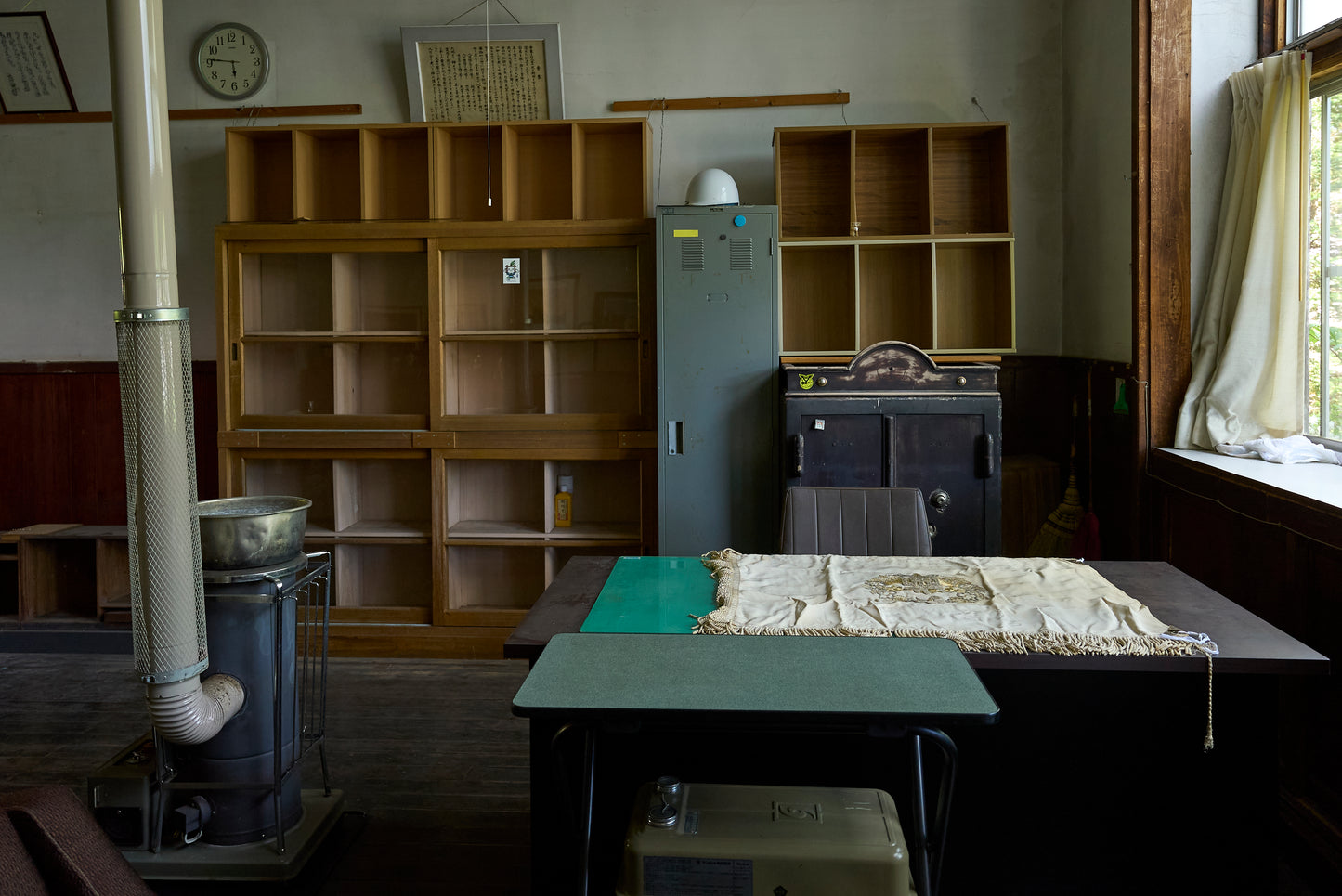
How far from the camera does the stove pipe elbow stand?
7.18ft

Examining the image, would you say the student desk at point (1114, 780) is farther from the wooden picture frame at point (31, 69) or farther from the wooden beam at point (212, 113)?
the wooden picture frame at point (31, 69)

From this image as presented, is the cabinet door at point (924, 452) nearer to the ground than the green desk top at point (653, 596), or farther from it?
farther from it

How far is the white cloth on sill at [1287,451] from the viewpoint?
9.76ft

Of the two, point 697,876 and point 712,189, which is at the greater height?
point 712,189

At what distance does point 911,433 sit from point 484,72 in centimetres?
250

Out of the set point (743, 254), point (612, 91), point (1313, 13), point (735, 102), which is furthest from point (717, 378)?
point (1313, 13)

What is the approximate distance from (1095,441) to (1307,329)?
102 centimetres

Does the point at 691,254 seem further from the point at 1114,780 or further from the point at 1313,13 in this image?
the point at 1114,780

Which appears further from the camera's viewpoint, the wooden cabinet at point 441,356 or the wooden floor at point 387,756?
the wooden cabinet at point 441,356

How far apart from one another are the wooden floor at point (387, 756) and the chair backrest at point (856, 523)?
45.0 inches

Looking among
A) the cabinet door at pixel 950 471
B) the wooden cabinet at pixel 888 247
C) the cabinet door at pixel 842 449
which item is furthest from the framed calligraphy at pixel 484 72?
the cabinet door at pixel 950 471

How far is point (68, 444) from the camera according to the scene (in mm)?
4848

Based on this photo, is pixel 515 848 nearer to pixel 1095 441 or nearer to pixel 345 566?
pixel 345 566

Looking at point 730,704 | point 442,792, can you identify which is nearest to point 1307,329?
point 730,704
